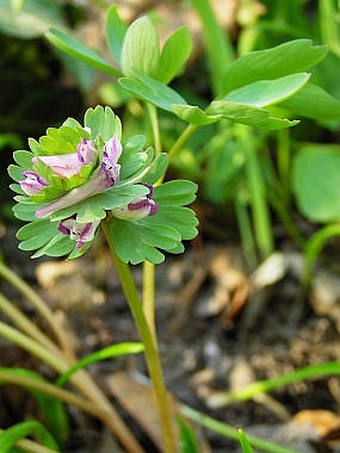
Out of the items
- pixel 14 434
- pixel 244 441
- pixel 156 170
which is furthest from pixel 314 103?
pixel 14 434

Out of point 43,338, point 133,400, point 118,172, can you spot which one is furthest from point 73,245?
point 133,400

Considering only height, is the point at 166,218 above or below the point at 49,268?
above

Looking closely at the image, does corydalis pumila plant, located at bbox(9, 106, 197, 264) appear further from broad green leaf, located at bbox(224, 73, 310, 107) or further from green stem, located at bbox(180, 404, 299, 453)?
green stem, located at bbox(180, 404, 299, 453)

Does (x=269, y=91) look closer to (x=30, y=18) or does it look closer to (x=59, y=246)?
(x=59, y=246)

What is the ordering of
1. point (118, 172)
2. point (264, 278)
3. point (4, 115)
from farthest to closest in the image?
point (4, 115) < point (264, 278) < point (118, 172)

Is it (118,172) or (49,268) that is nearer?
(118,172)

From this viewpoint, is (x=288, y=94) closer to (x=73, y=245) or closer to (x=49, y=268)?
(x=73, y=245)

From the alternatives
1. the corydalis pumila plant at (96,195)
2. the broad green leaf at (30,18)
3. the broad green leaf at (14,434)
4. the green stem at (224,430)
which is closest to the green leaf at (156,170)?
the corydalis pumila plant at (96,195)
